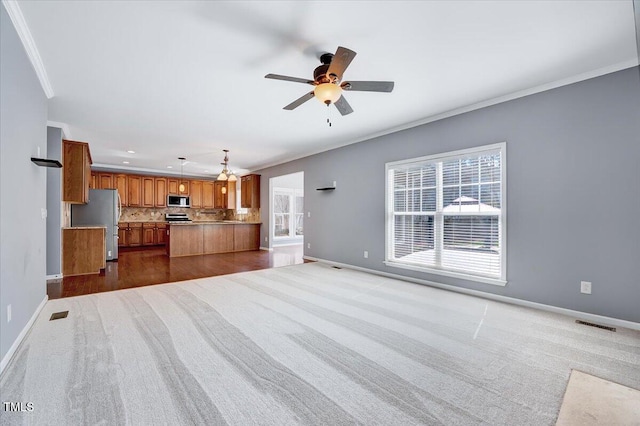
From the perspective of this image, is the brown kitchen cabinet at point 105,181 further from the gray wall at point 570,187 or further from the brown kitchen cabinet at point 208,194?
the gray wall at point 570,187

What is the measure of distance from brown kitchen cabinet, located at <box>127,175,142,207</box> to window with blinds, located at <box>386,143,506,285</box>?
331 inches

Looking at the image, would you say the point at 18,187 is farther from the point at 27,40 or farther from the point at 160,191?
the point at 160,191

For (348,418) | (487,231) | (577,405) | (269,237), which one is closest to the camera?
(348,418)

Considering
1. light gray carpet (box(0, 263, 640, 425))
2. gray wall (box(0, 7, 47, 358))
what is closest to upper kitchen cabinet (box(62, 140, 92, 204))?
gray wall (box(0, 7, 47, 358))

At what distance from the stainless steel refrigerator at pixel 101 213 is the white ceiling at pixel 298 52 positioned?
2123mm

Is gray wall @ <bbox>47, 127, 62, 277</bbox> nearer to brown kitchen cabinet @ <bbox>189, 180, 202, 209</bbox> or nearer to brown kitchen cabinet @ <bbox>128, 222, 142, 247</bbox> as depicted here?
brown kitchen cabinet @ <bbox>128, 222, 142, 247</bbox>

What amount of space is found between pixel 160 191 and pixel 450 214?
9341mm

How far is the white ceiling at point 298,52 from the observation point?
6.81 ft

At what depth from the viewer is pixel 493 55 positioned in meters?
2.64

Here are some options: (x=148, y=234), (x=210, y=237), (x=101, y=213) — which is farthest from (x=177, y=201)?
(x=101, y=213)

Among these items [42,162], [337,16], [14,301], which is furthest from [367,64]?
[14,301]

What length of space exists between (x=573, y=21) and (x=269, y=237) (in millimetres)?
7602

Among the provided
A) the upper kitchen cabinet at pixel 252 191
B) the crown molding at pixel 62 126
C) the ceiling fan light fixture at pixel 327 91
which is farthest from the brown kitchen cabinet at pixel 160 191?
the ceiling fan light fixture at pixel 327 91

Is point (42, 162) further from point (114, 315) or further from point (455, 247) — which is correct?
point (455, 247)
